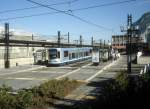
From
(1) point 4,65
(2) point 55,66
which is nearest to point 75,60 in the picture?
(2) point 55,66

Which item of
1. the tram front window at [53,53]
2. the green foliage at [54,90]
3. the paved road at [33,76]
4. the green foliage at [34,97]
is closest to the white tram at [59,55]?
the tram front window at [53,53]

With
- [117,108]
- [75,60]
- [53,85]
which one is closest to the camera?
[117,108]

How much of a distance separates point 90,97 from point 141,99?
203 inches

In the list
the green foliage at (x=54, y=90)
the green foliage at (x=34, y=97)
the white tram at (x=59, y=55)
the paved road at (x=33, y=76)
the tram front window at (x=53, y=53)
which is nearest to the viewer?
the green foliage at (x=34, y=97)

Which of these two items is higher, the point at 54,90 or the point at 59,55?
the point at 59,55

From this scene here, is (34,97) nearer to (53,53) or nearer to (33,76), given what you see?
(33,76)

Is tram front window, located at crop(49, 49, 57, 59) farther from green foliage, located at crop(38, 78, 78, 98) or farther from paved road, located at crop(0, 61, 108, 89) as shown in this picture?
green foliage, located at crop(38, 78, 78, 98)

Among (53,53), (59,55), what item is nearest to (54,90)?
(59,55)

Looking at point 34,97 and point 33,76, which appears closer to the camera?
point 34,97

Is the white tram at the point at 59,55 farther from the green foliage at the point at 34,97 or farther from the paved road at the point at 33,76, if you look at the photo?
the green foliage at the point at 34,97

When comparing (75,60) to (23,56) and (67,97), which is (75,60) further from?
(67,97)

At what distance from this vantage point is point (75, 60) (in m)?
53.1

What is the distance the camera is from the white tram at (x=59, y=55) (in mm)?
45031

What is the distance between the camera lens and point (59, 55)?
44.9 metres
